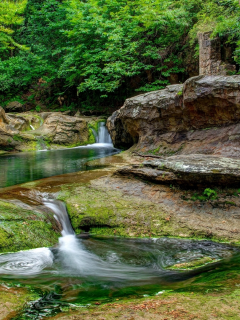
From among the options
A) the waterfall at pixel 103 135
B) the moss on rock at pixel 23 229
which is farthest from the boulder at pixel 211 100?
the waterfall at pixel 103 135

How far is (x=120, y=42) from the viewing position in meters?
17.6

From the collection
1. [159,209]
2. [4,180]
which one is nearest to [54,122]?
[4,180]

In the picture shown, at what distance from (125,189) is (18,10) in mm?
20756

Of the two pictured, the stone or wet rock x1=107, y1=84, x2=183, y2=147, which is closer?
wet rock x1=107, y1=84, x2=183, y2=147

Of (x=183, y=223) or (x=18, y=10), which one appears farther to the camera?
(x=18, y=10)

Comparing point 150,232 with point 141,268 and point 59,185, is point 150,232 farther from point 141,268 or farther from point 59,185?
point 59,185

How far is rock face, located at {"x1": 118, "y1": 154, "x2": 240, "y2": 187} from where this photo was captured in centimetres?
537

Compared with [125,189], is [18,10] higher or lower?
higher

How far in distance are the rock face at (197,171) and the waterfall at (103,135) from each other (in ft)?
40.4

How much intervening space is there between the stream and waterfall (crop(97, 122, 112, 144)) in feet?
43.2

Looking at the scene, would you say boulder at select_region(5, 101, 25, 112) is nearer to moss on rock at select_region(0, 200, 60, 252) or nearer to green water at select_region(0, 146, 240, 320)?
moss on rock at select_region(0, 200, 60, 252)

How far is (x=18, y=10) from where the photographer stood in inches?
835

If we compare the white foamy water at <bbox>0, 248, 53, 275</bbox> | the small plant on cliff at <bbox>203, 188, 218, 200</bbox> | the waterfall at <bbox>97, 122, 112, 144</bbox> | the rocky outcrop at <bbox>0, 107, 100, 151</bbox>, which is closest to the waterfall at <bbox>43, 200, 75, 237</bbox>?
the white foamy water at <bbox>0, 248, 53, 275</bbox>

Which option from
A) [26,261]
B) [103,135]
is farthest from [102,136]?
[26,261]
